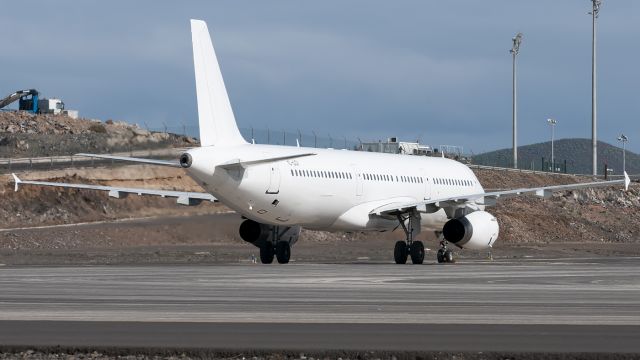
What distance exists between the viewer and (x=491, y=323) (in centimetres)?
1878

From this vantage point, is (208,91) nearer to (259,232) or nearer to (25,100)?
(259,232)

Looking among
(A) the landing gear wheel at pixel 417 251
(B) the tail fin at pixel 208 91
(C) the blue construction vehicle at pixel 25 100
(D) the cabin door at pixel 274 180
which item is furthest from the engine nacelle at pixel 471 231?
(C) the blue construction vehicle at pixel 25 100

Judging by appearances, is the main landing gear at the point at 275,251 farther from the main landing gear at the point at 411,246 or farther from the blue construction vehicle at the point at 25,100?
the blue construction vehicle at the point at 25,100

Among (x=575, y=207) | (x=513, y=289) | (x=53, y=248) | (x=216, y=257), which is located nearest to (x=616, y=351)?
(x=513, y=289)

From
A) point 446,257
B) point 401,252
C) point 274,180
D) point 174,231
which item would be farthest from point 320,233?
point 274,180

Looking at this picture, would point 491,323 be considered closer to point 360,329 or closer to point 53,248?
point 360,329

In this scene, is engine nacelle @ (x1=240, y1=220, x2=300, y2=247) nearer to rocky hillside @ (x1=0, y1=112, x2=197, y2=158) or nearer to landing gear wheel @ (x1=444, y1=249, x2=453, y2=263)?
landing gear wheel @ (x1=444, y1=249, x2=453, y2=263)

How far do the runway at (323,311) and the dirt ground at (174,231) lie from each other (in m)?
16.3

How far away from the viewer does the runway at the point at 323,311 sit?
53.9ft

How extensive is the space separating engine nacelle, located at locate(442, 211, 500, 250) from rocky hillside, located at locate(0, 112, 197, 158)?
32620 millimetres

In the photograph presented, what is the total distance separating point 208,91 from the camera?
40.1 metres

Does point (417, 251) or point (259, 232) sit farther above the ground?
point (259, 232)

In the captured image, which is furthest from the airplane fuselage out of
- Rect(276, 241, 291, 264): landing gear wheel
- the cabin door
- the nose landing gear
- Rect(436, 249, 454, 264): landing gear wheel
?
Rect(436, 249, 454, 264): landing gear wheel

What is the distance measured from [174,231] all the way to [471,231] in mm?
12675
